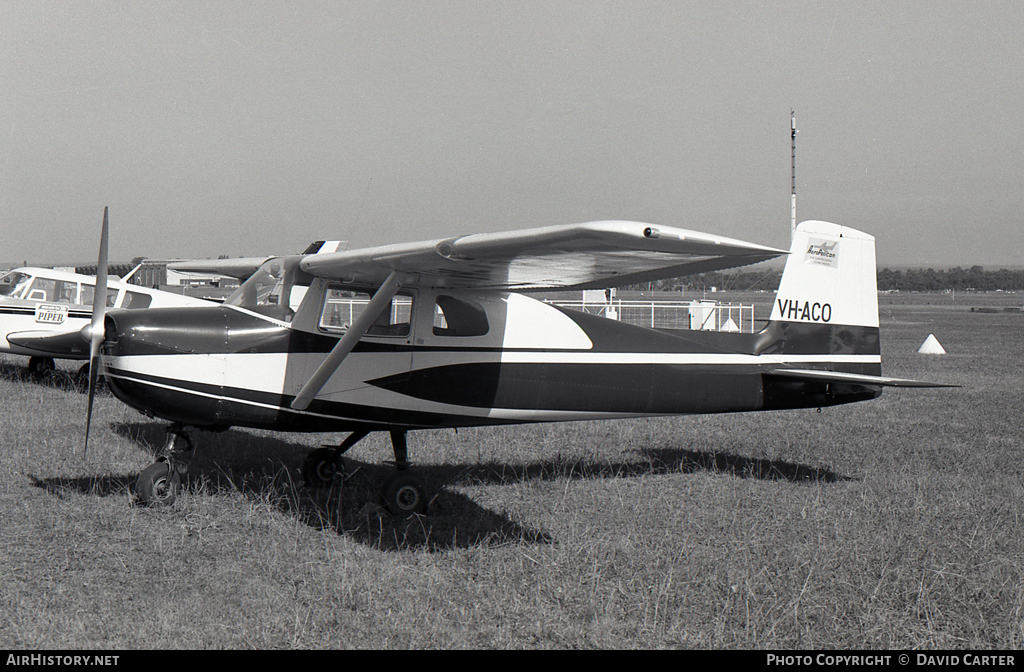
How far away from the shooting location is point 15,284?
14.6 m

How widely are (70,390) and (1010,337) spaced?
31384 millimetres

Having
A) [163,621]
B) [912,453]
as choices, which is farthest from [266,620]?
[912,453]

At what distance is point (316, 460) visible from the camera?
6.96m

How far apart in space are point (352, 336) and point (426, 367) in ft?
2.65

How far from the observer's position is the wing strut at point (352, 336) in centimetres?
554

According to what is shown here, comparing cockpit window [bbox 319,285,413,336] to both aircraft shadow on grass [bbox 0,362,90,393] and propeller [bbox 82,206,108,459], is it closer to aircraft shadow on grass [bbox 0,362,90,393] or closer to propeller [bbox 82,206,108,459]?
propeller [bbox 82,206,108,459]

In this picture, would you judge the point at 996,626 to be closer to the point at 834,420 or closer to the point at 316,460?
the point at 316,460

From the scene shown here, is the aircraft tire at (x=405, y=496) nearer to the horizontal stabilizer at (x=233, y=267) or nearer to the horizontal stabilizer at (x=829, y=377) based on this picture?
the horizontal stabilizer at (x=233, y=267)

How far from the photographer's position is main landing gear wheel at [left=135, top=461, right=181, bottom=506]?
19.7ft

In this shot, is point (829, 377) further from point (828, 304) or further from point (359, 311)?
point (359, 311)

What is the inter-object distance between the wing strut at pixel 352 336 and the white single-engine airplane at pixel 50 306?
7.63 m

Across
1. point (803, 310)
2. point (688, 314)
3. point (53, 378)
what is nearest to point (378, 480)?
point (803, 310)

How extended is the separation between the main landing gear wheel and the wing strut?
135 centimetres

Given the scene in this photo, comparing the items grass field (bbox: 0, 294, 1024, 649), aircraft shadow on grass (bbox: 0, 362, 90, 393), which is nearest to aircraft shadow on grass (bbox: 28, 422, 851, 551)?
grass field (bbox: 0, 294, 1024, 649)
